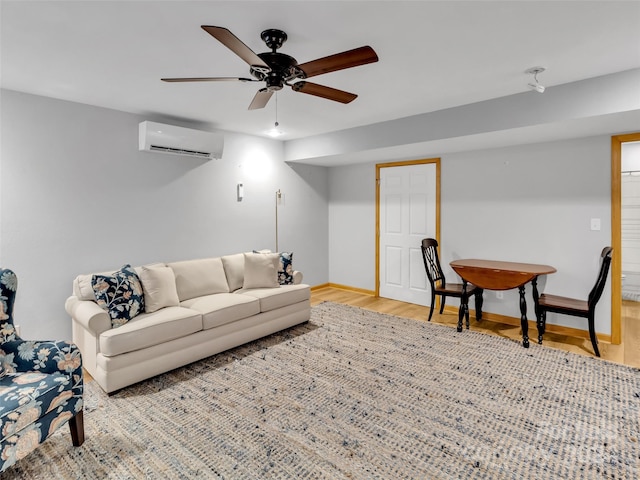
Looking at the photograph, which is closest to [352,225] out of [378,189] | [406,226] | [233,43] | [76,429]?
[378,189]

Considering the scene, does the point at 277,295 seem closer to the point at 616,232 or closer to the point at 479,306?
the point at 479,306

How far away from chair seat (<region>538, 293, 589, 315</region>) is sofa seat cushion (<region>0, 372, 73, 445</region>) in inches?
146

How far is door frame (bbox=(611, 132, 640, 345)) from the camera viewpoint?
331 cm

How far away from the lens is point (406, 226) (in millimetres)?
4926

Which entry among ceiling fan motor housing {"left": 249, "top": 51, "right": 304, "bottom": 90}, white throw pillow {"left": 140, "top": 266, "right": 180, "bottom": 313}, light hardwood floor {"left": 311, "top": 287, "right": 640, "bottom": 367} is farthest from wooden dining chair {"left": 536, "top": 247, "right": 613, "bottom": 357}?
white throw pillow {"left": 140, "top": 266, "right": 180, "bottom": 313}

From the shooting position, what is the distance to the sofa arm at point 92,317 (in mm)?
2535

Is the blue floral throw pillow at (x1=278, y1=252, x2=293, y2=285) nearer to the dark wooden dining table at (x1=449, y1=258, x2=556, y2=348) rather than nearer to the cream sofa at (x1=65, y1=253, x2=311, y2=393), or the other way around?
the cream sofa at (x1=65, y1=253, x2=311, y2=393)

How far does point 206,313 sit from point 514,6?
295cm

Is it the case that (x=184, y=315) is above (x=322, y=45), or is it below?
below

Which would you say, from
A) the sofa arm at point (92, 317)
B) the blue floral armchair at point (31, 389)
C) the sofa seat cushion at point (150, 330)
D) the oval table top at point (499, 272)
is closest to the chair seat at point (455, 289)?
the oval table top at point (499, 272)

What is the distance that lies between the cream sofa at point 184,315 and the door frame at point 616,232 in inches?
120

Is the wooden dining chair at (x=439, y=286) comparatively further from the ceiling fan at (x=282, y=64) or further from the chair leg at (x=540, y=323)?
the ceiling fan at (x=282, y=64)

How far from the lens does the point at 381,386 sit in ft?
8.49

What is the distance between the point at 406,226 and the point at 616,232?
7.41 feet
